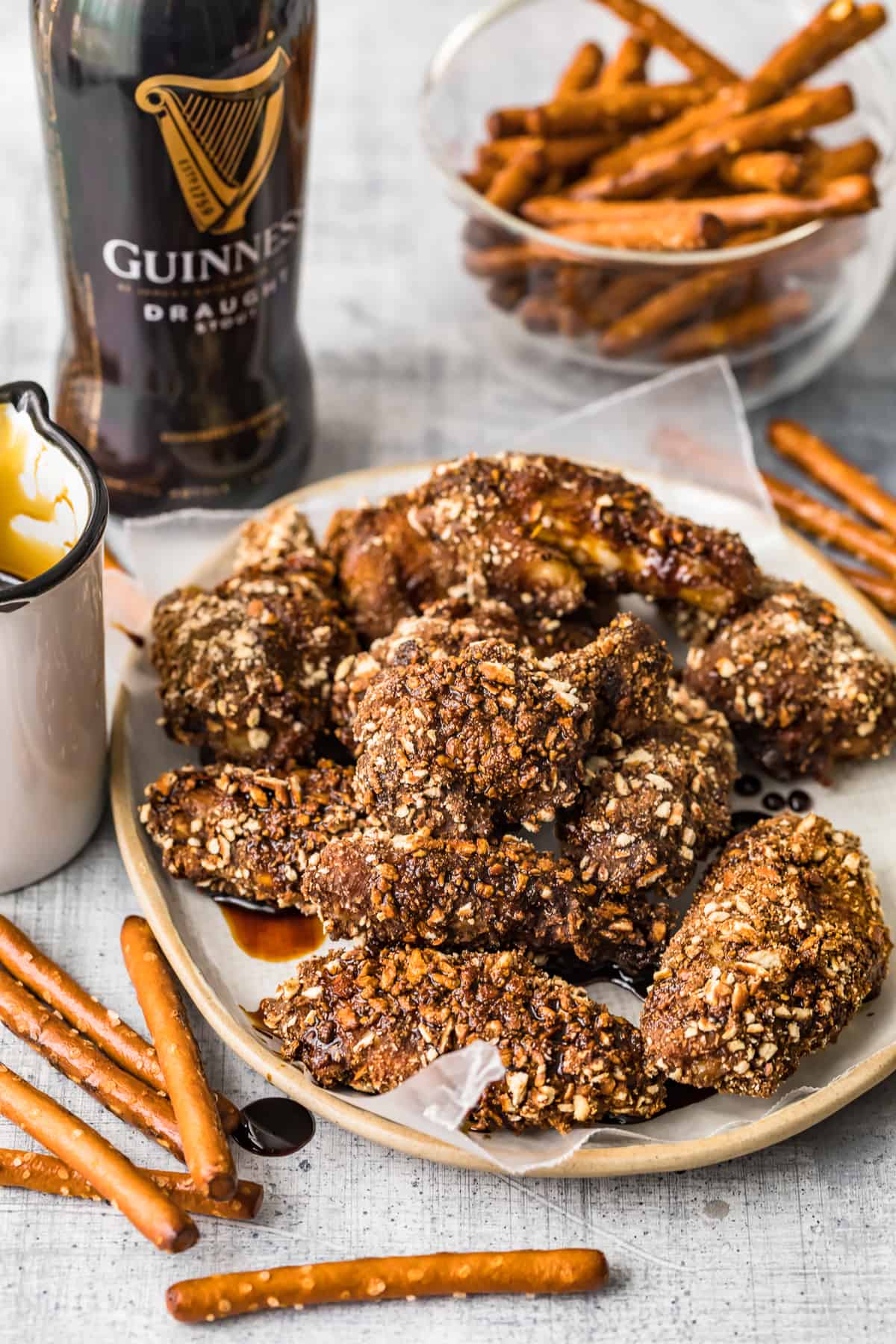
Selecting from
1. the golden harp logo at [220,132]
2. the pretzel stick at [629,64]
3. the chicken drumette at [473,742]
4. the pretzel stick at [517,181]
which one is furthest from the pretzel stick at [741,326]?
the chicken drumette at [473,742]

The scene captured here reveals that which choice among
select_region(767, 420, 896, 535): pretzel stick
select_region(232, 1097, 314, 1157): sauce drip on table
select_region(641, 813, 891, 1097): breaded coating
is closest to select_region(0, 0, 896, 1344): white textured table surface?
select_region(232, 1097, 314, 1157): sauce drip on table

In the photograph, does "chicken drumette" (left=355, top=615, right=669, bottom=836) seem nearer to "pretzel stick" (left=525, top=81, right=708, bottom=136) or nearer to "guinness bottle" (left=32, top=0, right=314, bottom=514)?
"guinness bottle" (left=32, top=0, right=314, bottom=514)

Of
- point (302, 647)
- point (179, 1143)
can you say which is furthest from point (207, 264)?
point (179, 1143)

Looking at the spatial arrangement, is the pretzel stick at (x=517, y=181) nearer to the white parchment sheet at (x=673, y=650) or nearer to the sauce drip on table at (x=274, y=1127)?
the white parchment sheet at (x=673, y=650)

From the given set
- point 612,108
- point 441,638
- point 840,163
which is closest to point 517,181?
point 612,108

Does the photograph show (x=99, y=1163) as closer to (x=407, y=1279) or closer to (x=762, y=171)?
(x=407, y=1279)
